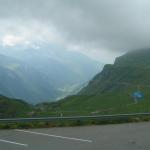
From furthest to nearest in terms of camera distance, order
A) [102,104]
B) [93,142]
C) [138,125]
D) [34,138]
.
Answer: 1. [102,104]
2. [138,125]
3. [34,138]
4. [93,142]

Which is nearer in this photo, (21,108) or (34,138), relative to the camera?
(34,138)

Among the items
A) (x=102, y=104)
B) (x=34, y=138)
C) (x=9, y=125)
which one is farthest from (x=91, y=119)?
(x=102, y=104)

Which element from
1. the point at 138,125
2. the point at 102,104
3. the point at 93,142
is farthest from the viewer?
the point at 102,104

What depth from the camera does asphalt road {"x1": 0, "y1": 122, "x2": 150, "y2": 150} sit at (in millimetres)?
15961

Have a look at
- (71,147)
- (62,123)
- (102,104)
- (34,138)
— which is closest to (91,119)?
(62,123)

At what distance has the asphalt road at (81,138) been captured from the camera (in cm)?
1596

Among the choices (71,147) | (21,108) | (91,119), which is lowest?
(71,147)

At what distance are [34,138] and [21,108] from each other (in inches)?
6987

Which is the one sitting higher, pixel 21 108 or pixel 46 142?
pixel 21 108

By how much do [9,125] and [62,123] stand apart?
2.62 meters

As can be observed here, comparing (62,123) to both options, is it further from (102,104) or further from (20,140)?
(102,104)

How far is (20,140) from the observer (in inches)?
699

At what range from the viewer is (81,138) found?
18.1 m

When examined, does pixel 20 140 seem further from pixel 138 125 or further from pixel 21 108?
pixel 21 108
